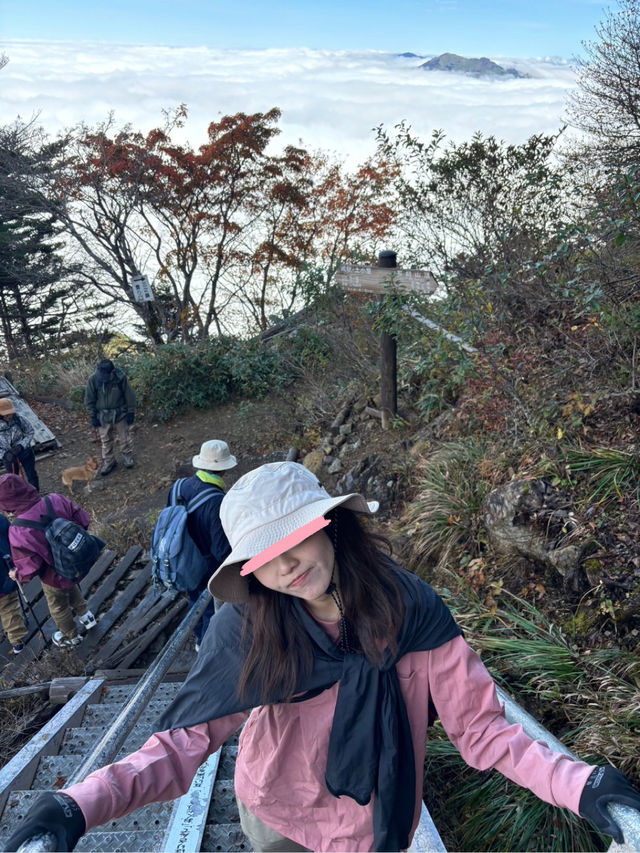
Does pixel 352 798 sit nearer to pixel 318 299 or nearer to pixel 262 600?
pixel 262 600

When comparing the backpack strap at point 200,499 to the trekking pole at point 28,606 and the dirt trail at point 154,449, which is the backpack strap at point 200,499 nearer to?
the trekking pole at point 28,606

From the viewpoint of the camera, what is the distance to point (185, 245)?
13.9 m

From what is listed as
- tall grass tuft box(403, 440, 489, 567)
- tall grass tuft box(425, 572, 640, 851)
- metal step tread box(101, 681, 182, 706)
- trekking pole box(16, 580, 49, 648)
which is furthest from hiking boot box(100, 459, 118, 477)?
tall grass tuft box(425, 572, 640, 851)

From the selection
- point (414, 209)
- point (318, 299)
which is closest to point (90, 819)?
point (414, 209)

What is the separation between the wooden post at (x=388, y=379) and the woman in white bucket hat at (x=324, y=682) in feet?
17.8

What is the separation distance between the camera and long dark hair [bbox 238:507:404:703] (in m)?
1.63

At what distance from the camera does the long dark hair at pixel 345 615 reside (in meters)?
1.63

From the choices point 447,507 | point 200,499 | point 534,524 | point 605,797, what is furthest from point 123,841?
point 447,507

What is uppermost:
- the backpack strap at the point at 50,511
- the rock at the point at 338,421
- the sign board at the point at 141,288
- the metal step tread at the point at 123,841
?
the sign board at the point at 141,288

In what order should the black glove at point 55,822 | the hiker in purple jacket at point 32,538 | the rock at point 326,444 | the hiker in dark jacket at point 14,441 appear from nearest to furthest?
the black glove at point 55,822, the hiker in purple jacket at point 32,538, the hiker in dark jacket at point 14,441, the rock at point 326,444

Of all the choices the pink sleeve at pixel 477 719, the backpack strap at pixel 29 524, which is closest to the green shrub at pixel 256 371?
Answer: the backpack strap at pixel 29 524

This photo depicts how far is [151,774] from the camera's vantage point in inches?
60.0

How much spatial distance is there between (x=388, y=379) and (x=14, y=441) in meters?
4.86

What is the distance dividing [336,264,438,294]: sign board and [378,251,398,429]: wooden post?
1.99ft
